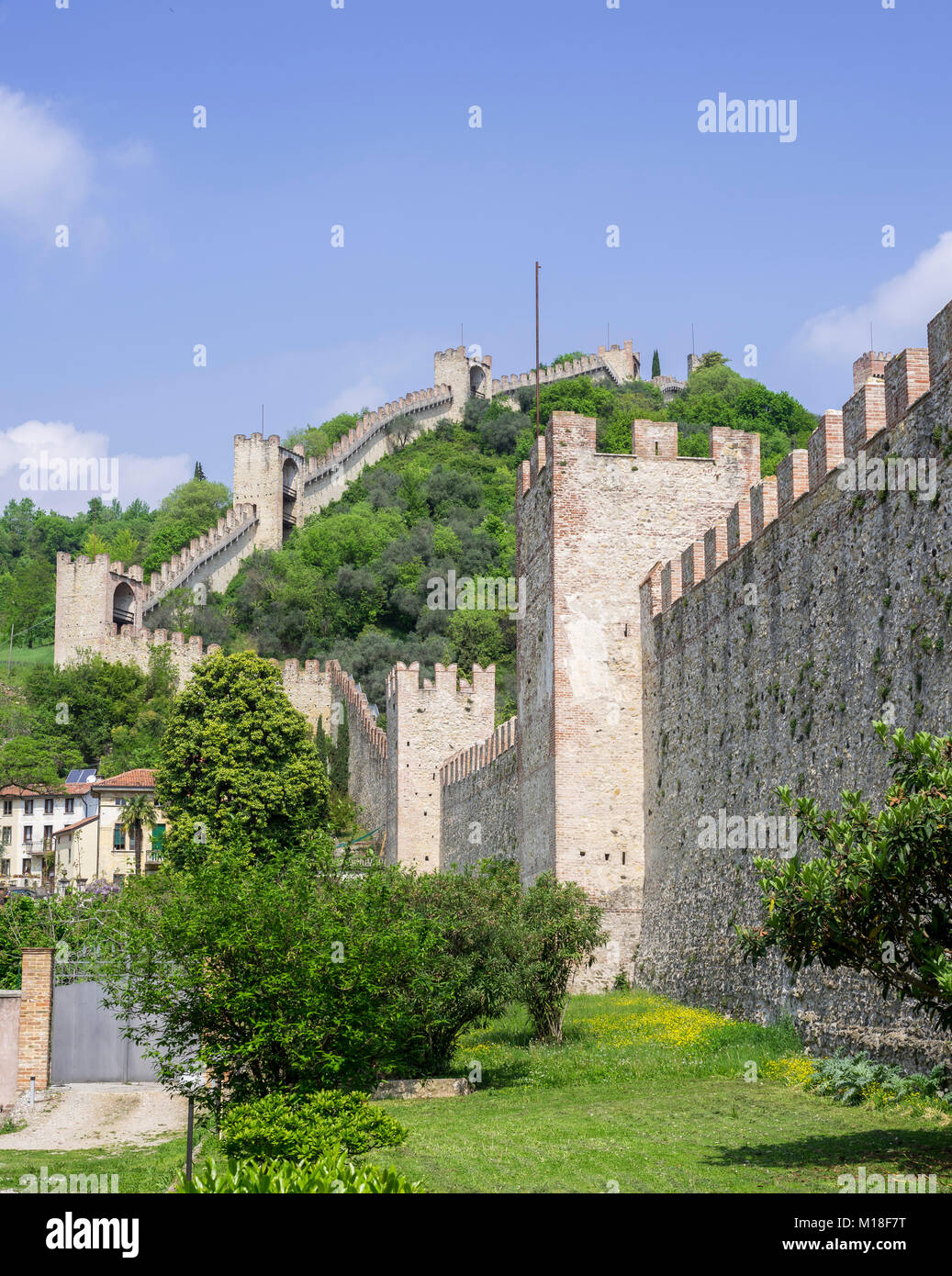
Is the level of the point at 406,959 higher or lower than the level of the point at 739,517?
lower

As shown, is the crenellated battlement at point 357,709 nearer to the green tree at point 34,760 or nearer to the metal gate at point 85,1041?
the green tree at point 34,760

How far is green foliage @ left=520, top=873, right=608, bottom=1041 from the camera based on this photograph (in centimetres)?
2055

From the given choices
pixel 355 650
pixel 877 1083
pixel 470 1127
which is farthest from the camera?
pixel 355 650

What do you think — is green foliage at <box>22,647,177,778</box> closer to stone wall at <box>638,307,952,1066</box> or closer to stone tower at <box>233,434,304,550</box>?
stone tower at <box>233,434,304,550</box>

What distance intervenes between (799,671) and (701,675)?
4.41 m

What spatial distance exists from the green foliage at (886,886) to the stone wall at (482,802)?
18.9m

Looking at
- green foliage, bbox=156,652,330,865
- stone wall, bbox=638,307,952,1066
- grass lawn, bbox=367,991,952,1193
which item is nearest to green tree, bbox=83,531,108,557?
green foliage, bbox=156,652,330,865

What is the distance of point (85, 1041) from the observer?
71.5 feet

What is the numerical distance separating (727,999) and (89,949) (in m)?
10.2

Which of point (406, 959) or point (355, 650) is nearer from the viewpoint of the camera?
point (406, 959)

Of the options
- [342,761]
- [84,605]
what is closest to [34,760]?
[84,605]
